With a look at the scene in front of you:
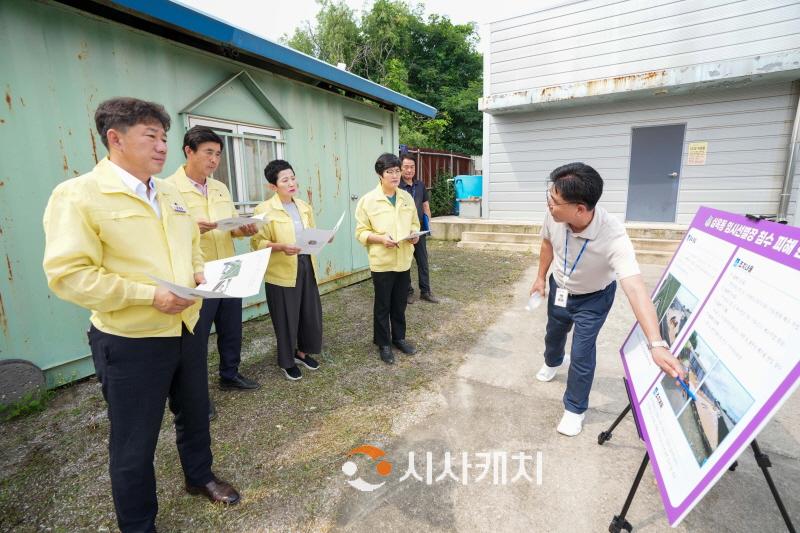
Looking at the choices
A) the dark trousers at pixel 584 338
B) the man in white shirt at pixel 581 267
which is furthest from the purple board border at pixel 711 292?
the dark trousers at pixel 584 338

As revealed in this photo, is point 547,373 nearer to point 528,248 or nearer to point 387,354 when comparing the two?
point 387,354

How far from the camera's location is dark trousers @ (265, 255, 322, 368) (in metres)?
3.20

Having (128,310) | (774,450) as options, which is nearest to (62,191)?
(128,310)

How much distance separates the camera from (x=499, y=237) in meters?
9.07

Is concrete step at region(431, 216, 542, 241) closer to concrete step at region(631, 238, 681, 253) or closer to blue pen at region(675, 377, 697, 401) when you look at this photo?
concrete step at region(631, 238, 681, 253)

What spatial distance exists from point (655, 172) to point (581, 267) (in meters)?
7.17

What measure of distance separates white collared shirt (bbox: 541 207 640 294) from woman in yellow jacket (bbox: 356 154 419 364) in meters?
1.38

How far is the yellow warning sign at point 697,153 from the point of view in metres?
7.46

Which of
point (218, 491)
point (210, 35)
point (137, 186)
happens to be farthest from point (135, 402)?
point (210, 35)

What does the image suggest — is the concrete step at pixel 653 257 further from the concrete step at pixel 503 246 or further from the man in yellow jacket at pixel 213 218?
the man in yellow jacket at pixel 213 218

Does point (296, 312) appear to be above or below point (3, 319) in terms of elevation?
below

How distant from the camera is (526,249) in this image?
8586 millimetres

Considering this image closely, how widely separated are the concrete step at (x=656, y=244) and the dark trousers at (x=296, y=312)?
21.6 feet

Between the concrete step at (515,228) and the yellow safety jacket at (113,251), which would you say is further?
the concrete step at (515,228)
